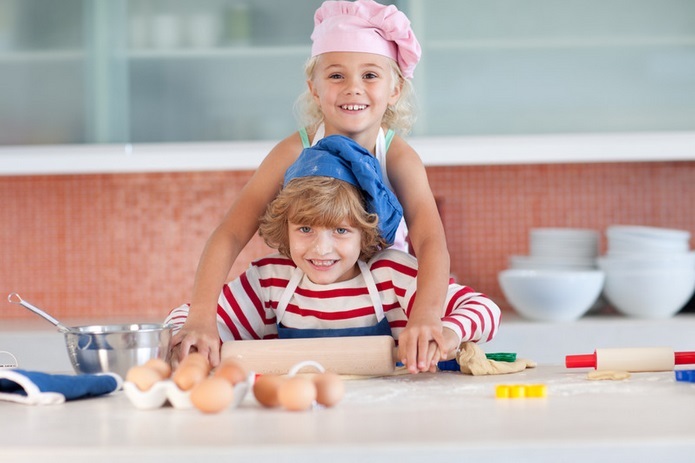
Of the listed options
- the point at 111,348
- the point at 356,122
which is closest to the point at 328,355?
the point at 111,348

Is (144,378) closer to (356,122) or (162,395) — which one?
(162,395)

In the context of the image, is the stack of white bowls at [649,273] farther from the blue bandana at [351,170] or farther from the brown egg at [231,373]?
the brown egg at [231,373]

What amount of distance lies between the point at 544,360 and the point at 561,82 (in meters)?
0.78

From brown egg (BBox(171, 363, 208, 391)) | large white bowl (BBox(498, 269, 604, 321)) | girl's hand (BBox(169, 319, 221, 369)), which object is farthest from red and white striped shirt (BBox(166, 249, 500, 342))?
large white bowl (BBox(498, 269, 604, 321))

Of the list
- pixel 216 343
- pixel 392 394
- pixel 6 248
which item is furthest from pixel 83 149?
pixel 392 394

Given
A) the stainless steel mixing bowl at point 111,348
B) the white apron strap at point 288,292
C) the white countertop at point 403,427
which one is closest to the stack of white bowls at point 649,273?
the white apron strap at point 288,292

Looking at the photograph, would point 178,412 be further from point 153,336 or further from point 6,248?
point 6,248

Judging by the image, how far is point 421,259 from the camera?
1.39m

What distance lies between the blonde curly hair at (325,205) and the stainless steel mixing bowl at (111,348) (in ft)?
1.16

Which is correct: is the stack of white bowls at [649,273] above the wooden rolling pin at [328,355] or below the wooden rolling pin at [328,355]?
above

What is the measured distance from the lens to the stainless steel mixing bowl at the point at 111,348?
1089mm

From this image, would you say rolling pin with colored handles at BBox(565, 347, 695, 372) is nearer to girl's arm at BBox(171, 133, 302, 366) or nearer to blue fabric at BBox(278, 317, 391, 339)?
blue fabric at BBox(278, 317, 391, 339)

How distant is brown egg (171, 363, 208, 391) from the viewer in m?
0.90

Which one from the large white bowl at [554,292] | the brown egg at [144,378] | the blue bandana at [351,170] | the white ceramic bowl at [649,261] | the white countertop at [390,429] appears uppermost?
the blue bandana at [351,170]
